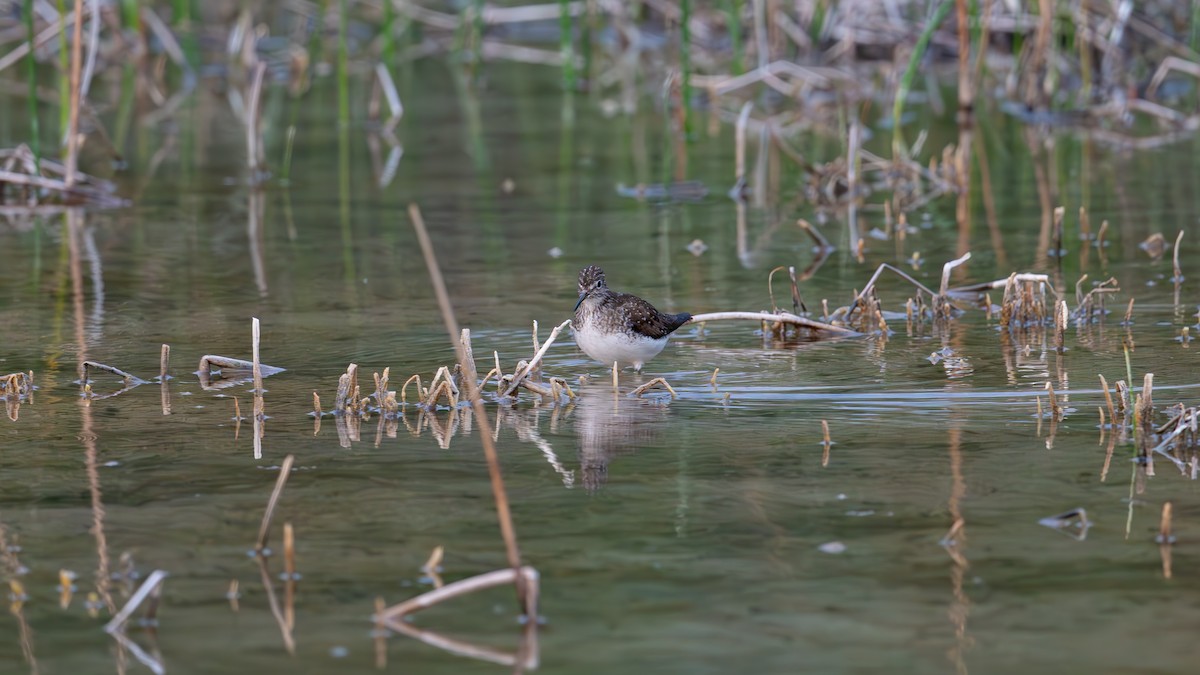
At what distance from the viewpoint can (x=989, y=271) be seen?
9422 mm

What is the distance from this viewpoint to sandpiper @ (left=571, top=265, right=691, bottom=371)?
6.95 metres

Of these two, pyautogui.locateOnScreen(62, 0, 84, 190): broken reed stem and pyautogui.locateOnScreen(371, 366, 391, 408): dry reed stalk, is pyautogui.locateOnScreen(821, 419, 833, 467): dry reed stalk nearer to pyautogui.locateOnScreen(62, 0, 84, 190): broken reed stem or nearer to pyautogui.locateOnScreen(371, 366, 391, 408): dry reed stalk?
pyautogui.locateOnScreen(371, 366, 391, 408): dry reed stalk

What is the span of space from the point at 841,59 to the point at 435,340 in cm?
1113

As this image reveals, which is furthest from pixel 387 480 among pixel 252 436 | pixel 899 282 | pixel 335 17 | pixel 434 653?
pixel 335 17

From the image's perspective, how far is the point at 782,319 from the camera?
297 inches

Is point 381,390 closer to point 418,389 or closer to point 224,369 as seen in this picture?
point 418,389

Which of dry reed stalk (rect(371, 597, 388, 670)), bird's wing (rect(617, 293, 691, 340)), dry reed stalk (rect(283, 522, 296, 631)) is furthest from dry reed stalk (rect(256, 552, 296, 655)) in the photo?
bird's wing (rect(617, 293, 691, 340))

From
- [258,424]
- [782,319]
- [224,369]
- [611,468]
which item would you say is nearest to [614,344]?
[782,319]

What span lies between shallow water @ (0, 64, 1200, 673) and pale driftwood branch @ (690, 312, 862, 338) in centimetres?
12

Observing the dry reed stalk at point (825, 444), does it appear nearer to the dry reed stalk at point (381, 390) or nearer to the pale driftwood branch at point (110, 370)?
the dry reed stalk at point (381, 390)

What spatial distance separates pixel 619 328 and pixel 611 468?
1.14 meters

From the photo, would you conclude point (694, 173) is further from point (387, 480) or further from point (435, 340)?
point (387, 480)

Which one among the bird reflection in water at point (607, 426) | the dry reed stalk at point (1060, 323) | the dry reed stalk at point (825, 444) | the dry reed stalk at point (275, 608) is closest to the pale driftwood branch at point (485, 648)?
the dry reed stalk at point (275, 608)

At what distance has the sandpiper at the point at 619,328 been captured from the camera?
695 centimetres
